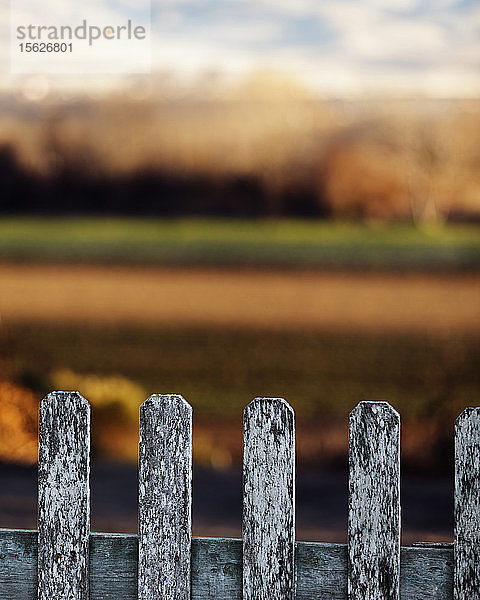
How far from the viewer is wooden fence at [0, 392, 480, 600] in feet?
5.54

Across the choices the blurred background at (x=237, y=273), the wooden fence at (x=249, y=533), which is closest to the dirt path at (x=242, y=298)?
the blurred background at (x=237, y=273)

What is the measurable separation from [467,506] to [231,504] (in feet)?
6.16

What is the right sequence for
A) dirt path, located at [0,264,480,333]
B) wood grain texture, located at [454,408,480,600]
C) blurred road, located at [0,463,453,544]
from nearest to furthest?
wood grain texture, located at [454,408,480,600] → blurred road, located at [0,463,453,544] → dirt path, located at [0,264,480,333]

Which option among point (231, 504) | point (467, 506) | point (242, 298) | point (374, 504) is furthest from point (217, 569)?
point (242, 298)

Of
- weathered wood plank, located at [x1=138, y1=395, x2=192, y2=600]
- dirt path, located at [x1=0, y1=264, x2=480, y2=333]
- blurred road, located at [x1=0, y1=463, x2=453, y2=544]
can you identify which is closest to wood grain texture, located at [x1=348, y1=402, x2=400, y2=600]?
weathered wood plank, located at [x1=138, y1=395, x2=192, y2=600]

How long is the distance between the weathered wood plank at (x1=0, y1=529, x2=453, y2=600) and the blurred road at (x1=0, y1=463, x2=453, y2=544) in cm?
150

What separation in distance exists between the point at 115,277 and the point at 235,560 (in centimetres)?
207

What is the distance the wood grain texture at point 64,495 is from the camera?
1766 millimetres

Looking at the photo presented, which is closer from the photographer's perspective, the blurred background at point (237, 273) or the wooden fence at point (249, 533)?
the wooden fence at point (249, 533)

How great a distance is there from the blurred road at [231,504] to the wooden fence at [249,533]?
4.97 ft

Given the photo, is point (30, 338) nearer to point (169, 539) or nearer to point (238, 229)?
point (238, 229)

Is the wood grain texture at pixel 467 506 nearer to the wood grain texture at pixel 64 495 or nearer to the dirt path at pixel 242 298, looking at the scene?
the wood grain texture at pixel 64 495

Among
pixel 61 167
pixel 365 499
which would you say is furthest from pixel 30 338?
pixel 365 499

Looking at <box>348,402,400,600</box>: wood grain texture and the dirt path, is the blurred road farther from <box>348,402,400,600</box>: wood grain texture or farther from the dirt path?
<box>348,402,400,600</box>: wood grain texture
